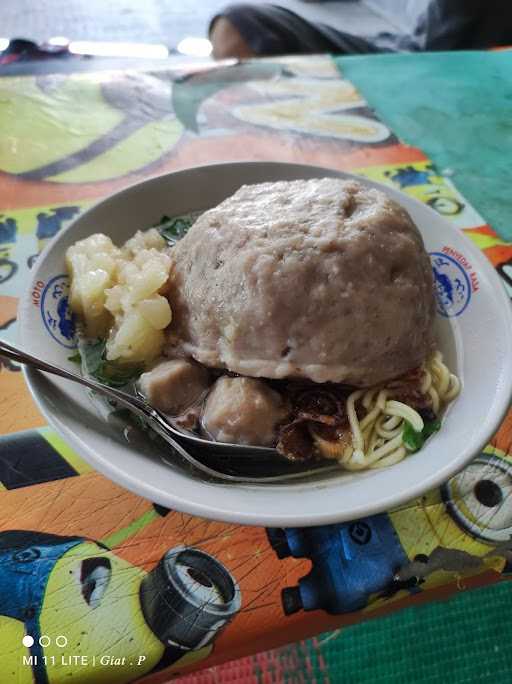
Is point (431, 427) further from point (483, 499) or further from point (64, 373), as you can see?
point (64, 373)

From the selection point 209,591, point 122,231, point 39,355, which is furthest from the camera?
point 122,231

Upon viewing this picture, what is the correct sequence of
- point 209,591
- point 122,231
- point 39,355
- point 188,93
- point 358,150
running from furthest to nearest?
point 188,93
point 358,150
point 122,231
point 39,355
point 209,591

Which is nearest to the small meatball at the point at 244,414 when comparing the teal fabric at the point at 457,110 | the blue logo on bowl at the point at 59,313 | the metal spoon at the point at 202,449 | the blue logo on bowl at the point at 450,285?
the metal spoon at the point at 202,449

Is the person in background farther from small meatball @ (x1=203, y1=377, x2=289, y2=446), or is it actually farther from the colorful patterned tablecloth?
small meatball @ (x1=203, y1=377, x2=289, y2=446)

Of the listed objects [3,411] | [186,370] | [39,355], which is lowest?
[3,411]

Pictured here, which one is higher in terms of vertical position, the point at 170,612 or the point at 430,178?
the point at 430,178

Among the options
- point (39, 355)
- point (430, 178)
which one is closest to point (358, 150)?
point (430, 178)

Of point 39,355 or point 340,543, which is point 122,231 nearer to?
point 39,355

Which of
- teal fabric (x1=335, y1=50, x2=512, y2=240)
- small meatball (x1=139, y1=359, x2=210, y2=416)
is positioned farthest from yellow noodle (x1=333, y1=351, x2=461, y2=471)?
teal fabric (x1=335, y1=50, x2=512, y2=240)
